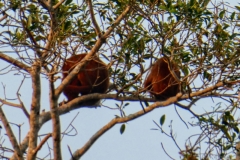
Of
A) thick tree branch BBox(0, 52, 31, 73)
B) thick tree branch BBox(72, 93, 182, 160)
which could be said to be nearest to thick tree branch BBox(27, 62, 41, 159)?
thick tree branch BBox(0, 52, 31, 73)

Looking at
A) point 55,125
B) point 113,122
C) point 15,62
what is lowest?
point 55,125

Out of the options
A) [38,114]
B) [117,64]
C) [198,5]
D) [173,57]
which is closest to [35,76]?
[38,114]

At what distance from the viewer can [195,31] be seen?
5070 mm

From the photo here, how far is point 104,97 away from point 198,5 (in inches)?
53.6

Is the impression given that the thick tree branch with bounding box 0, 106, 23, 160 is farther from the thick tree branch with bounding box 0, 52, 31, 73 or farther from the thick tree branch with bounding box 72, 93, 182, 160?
the thick tree branch with bounding box 72, 93, 182, 160

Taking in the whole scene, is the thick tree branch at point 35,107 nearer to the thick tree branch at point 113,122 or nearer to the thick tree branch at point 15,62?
the thick tree branch at point 15,62

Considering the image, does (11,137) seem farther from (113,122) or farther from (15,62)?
(113,122)

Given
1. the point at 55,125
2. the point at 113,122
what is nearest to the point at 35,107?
the point at 55,125

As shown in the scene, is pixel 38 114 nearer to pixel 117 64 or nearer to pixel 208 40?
pixel 117 64

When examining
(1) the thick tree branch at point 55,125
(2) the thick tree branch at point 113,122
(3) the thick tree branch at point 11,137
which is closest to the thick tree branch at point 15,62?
(1) the thick tree branch at point 55,125

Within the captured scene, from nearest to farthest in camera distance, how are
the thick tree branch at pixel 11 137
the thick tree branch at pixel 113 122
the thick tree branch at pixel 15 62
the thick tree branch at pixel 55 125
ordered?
the thick tree branch at pixel 11 137
the thick tree branch at pixel 55 125
the thick tree branch at pixel 15 62
the thick tree branch at pixel 113 122

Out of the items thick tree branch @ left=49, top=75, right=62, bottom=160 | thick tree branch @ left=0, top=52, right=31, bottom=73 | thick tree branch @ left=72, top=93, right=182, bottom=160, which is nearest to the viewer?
thick tree branch @ left=49, top=75, right=62, bottom=160

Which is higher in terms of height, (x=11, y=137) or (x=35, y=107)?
(x=35, y=107)

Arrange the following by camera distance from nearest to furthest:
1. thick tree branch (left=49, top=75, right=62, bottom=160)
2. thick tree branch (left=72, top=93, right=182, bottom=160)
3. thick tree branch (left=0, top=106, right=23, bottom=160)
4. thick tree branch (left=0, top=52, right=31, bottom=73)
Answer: thick tree branch (left=0, top=106, right=23, bottom=160) → thick tree branch (left=49, top=75, right=62, bottom=160) → thick tree branch (left=0, top=52, right=31, bottom=73) → thick tree branch (left=72, top=93, right=182, bottom=160)
